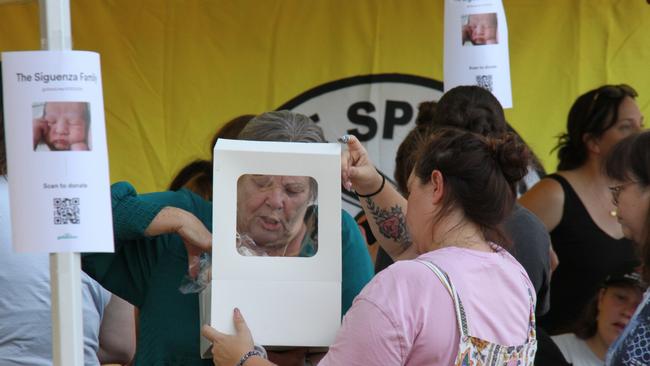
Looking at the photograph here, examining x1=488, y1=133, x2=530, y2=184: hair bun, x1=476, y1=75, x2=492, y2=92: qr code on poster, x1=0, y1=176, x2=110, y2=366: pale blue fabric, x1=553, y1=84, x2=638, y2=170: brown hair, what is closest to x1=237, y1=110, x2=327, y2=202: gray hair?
x1=488, y1=133, x2=530, y2=184: hair bun

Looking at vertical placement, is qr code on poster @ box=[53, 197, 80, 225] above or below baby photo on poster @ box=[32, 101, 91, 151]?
below

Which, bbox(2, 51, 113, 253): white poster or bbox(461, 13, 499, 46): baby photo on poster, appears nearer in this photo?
bbox(2, 51, 113, 253): white poster

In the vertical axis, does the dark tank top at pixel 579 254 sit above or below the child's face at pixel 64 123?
below

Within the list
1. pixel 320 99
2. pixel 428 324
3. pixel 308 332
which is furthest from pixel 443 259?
pixel 320 99

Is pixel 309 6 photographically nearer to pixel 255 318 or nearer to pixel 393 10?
pixel 393 10

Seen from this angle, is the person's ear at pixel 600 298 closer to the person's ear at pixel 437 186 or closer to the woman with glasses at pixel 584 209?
the woman with glasses at pixel 584 209

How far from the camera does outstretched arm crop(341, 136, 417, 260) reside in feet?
7.82

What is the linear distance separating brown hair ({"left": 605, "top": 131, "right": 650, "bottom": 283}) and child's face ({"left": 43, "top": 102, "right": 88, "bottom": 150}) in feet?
3.97

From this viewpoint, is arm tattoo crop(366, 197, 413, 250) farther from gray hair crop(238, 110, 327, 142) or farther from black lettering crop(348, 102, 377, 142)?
black lettering crop(348, 102, 377, 142)

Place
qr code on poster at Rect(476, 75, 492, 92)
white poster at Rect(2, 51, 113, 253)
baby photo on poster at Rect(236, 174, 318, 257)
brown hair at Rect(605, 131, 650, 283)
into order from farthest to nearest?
qr code on poster at Rect(476, 75, 492, 92) → brown hair at Rect(605, 131, 650, 283) → baby photo on poster at Rect(236, 174, 318, 257) → white poster at Rect(2, 51, 113, 253)

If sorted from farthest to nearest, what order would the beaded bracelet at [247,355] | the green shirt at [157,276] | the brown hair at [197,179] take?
the brown hair at [197,179] < the green shirt at [157,276] < the beaded bracelet at [247,355]

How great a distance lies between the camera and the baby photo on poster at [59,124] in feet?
5.38

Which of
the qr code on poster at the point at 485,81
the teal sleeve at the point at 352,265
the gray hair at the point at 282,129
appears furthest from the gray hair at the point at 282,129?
the qr code on poster at the point at 485,81

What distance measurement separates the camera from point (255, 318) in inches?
76.7
